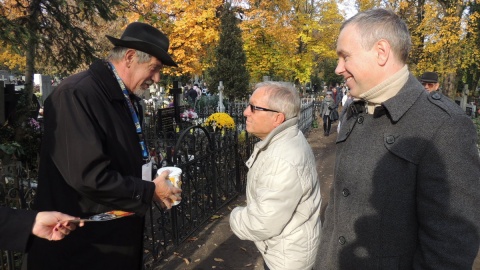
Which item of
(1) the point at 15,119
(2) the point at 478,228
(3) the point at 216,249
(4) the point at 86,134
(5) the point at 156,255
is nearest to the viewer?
(2) the point at 478,228

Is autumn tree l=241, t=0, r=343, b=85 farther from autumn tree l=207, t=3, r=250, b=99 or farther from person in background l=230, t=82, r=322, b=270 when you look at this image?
person in background l=230, t=82, r=322, b=270

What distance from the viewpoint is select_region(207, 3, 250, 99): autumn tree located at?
655 inches

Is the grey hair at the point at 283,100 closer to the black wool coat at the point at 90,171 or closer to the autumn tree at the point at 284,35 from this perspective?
the black wool coat at the point at 90,171

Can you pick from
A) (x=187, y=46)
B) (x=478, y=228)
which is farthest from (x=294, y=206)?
(x=187, y=46)

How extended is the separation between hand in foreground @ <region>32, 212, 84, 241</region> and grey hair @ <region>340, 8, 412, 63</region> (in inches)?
58.7

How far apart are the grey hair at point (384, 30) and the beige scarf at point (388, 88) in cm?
6

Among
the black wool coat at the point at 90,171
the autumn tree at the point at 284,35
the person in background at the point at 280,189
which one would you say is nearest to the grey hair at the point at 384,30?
the person in background at the point at 280,189

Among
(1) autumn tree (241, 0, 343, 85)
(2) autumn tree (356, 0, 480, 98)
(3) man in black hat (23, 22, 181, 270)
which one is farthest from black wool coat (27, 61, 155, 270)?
(1) autumn tree (241, 0, 343, 85)

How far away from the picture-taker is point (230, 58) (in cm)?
1705

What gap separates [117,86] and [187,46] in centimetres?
1233

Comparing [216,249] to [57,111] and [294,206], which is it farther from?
[57,111]

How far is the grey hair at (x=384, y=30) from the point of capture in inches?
55.7

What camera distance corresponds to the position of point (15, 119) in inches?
312

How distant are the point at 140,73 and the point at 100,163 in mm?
673
